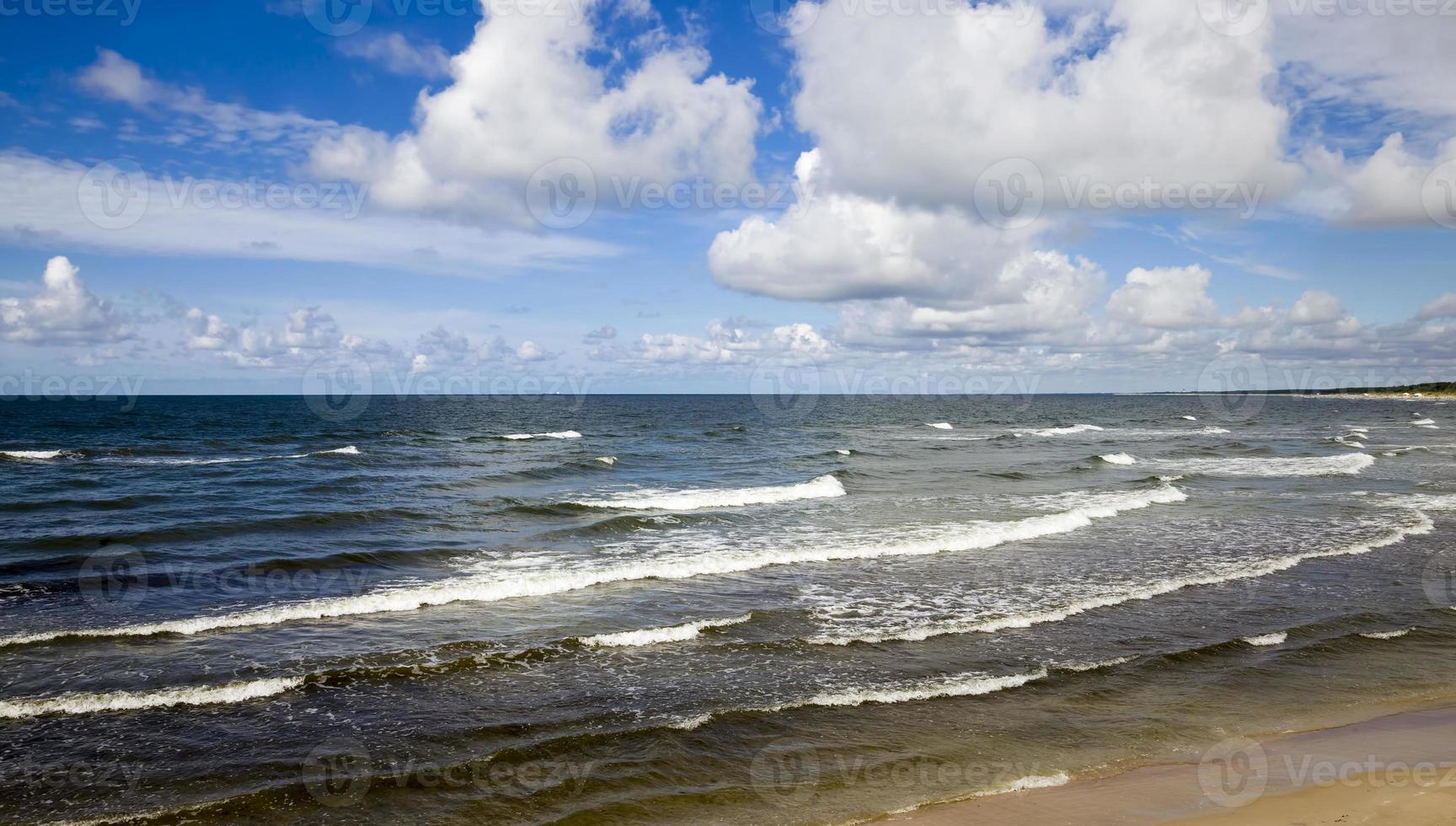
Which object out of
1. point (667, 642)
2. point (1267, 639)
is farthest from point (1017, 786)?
point (1267, 639)

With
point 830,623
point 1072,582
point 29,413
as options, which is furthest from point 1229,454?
point 29,413

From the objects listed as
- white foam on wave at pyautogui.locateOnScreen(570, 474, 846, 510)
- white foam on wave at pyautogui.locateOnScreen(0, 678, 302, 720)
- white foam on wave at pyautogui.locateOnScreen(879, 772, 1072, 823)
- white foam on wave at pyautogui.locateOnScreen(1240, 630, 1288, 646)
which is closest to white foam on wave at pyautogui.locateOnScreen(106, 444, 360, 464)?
white foam on wave at pyautogui.locateOnScreen(570, 474, 846, 510)

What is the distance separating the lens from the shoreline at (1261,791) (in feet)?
24.1

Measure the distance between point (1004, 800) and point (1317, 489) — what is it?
30849mm

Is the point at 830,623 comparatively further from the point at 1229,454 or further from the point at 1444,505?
the point at 1229,454

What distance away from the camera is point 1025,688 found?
10766 mm

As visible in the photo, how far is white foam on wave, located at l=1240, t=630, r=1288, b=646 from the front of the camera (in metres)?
12.7

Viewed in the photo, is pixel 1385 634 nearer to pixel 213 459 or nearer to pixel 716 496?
pixel 716 496

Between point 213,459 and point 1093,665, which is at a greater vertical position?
point 213,459

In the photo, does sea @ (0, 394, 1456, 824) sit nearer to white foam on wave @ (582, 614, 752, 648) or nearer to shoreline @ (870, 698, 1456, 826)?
white foam on wave @ (582, 614, 752, 648)

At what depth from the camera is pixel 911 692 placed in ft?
34.8

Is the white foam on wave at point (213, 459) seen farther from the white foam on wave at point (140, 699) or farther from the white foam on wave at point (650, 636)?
the white foam on wave at point (650, 636)

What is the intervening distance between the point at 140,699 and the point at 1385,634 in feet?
61.4

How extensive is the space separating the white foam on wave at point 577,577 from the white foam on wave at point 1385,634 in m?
8.46
